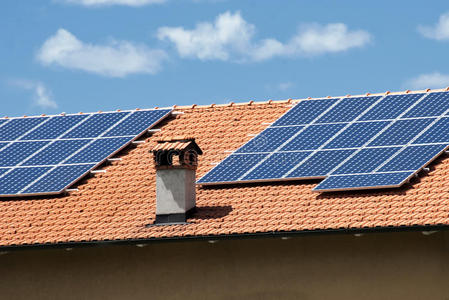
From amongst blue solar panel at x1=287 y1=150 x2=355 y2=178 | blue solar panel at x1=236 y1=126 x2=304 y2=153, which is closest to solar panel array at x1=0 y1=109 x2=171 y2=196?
blue solar panel at x1=236 y1=126 x2=304 y2=153

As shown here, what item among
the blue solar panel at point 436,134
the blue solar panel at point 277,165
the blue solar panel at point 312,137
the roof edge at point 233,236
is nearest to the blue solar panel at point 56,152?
the roof edge at point 233,236

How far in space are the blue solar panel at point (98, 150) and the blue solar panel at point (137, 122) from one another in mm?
393

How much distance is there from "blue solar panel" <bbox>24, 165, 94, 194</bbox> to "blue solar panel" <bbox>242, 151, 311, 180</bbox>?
4.65 meters

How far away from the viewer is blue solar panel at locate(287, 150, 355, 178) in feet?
79.0

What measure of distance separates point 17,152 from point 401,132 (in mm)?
10313

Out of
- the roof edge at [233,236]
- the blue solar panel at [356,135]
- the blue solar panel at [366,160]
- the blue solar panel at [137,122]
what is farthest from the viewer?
the blue solar panel at [137,122]

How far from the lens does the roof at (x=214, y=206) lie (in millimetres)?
21938

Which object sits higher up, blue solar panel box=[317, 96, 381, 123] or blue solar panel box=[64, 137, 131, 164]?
blue solar panel box=[317, 96, 381, 123]

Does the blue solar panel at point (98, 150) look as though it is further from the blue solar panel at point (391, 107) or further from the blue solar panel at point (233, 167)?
the blue solar panel at point (391, 107)

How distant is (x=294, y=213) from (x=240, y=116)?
257 inches

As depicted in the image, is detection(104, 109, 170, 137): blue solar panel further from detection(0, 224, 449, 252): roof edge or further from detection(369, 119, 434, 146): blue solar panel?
detection(369, 119, 434, 146): blue solar panel

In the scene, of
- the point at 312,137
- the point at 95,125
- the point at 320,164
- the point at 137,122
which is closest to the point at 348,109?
the point at 312,137

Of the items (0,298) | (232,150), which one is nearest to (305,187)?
(232,150)

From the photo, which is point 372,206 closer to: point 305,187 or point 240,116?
point 305,187
